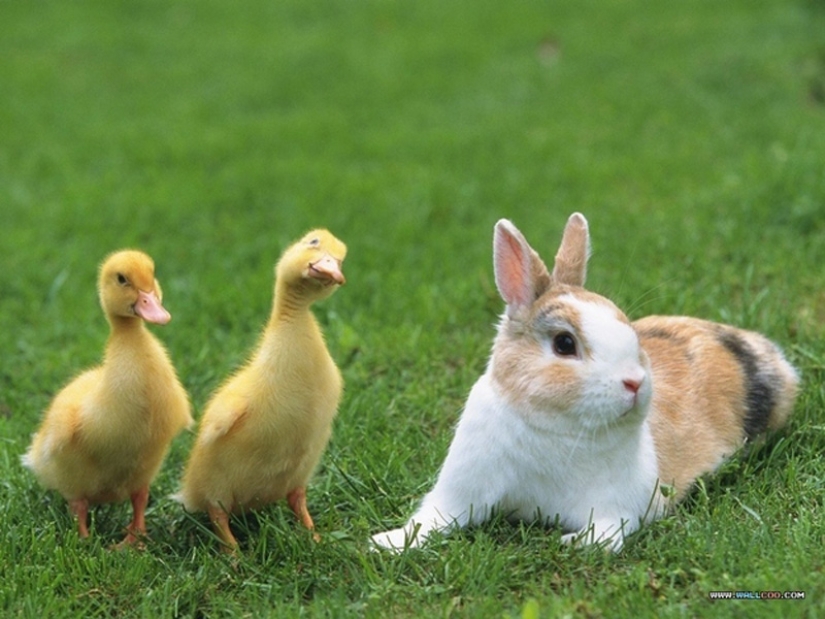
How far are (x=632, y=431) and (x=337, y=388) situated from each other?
920mm

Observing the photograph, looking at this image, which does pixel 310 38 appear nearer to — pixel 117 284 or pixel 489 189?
pixel 489 189

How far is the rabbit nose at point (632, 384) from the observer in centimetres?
342

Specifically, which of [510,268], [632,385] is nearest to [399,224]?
[510,268]

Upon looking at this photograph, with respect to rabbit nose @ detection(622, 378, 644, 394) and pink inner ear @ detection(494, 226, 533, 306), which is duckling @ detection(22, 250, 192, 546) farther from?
rabbit nose @ detection(622, 378, 644, 394)

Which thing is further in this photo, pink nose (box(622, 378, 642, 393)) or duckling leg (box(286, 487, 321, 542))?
duckling leg (box(286, 487, 321, 542))

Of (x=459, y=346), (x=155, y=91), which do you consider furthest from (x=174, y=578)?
(x=155, y=91)

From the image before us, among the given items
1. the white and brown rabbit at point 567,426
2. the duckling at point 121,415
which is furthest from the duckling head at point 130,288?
the white and brown rabbit at point 567,426

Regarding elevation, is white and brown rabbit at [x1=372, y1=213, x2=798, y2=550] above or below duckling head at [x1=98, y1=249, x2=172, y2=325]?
below

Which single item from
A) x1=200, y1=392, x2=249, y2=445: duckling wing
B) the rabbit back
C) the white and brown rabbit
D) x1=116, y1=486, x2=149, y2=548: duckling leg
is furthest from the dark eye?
x1=116, y1=486, x2=149, y2=548: duckling leg

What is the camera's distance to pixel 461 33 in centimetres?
1105

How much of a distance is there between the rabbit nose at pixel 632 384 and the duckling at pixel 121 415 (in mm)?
1384

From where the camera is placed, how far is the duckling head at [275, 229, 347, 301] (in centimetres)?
346

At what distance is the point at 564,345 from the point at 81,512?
68.2 inches

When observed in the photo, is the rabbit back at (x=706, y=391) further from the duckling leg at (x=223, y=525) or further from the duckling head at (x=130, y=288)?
the duckling head at (x=130, y=288)
